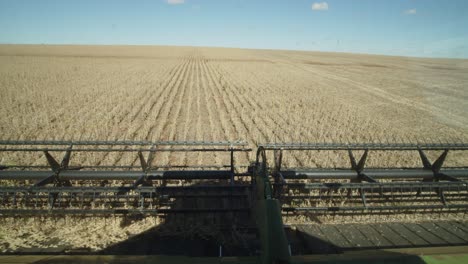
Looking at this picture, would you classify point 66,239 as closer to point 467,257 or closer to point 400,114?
point 467,257

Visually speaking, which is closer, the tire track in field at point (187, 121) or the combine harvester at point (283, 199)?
the combine harvester at point (283, 199)

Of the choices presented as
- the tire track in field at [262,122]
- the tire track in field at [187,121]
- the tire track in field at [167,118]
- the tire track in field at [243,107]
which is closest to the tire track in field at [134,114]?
the tire track in field at [167,118]

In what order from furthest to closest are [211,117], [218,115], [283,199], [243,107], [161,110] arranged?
[243,107] → [161,110] → [218,115] → [211,117] → [283,199]

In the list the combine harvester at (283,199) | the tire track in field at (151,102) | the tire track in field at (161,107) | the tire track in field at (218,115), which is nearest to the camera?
the combine harvester at (283,199)

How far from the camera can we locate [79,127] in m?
10.1

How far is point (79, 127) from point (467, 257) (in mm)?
10919

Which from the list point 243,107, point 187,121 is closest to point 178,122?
point 187,121

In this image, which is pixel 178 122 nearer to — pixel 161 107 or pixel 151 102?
pixel 161 107

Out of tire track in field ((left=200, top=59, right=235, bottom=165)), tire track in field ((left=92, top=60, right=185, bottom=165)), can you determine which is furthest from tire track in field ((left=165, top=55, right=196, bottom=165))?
tire track in field ((left=92, top=60, right=185, bottom=165))

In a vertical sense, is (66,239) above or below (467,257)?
below

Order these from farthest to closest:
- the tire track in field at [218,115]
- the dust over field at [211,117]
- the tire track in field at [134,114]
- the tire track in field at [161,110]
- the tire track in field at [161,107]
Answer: the tire track in field at [161,110] < the tire track in field at [161,107] < the tire track in field at [218,115] < the dust over field at [211,117] < the tire track in field at [134,114]

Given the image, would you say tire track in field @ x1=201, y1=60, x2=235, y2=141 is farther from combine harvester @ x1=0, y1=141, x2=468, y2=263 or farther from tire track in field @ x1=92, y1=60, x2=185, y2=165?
combine harvester @ x1=0, y1=141, x2=468, y2=263

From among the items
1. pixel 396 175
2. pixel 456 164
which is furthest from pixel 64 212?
pixel 456 164

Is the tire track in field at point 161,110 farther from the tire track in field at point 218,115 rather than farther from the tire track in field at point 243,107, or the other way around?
the tire track in field at point 243,107
